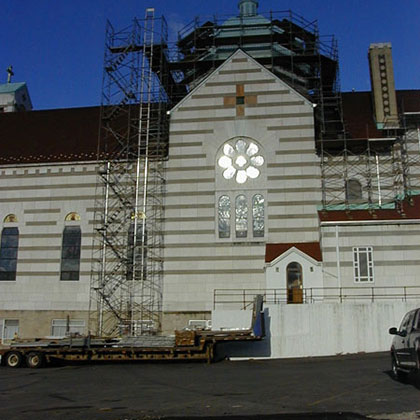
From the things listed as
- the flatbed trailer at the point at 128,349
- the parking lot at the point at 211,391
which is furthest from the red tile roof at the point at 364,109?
the parking lot at the point at 211,391

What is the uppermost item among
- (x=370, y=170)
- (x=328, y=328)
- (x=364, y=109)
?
(x=364, y=109)

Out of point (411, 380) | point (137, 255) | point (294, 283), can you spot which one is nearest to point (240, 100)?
point (137, 255)

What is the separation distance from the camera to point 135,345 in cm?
2788

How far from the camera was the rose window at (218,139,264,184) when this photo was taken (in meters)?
35.8

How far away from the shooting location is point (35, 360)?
2725cm

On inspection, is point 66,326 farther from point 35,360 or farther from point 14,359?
point 35,360

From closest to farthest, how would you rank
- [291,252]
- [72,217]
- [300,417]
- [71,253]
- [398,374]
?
[300,417] < [398,374] < [291,252] < [71,253] < [72,217]

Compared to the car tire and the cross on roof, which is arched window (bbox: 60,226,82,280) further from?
the car tire

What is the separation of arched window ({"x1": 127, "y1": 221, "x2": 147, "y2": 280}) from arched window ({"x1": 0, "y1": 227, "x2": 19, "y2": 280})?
297 inches

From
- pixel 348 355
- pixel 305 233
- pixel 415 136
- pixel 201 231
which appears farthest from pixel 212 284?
pixel 415 136

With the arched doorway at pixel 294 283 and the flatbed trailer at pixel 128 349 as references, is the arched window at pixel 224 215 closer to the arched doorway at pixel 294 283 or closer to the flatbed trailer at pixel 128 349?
the arched doorway at pixel 294 283

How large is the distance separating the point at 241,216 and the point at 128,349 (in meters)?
11.3

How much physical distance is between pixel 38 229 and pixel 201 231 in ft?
35.2

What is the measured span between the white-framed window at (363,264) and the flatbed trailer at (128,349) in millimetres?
6829
